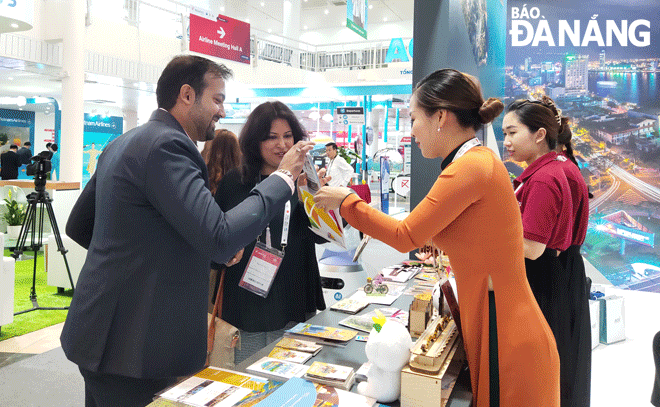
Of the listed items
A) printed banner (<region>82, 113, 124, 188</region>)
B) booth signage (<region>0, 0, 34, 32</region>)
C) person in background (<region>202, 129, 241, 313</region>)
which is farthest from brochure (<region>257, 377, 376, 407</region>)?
printed banner (<region>82, 113, 124, 188</region>)

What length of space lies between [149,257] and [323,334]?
0.75 meters

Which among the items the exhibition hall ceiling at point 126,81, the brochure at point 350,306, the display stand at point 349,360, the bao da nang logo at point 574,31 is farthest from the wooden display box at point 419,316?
the exhibition hall ceiling at point 126,81

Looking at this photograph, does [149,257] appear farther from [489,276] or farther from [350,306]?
[350,306]

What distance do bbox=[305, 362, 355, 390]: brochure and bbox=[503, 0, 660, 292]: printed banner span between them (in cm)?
567

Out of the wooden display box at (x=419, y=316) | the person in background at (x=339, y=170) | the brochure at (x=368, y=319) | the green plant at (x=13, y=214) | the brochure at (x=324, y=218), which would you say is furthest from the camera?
the person in background at (x=339, y=170)

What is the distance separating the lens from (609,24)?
6258mm

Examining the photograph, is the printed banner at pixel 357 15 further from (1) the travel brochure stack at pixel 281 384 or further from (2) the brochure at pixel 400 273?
(1) the travel brochure stack at pixel 281 384

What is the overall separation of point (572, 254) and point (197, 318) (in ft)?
6.64

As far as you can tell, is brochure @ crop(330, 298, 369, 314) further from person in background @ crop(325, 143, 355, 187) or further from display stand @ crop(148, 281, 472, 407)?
person in background @ crop(325, 143, 355, 187)

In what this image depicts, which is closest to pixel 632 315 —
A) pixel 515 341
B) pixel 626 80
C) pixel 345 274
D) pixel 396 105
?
pixel 626 80

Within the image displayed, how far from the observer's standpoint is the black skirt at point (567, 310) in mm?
2420

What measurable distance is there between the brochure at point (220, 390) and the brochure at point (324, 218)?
1.86 ft

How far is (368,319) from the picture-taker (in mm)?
1981

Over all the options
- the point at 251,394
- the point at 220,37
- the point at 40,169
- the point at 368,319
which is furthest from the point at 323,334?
the point at 220,37
